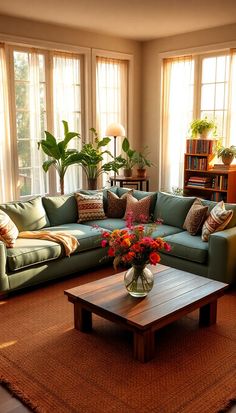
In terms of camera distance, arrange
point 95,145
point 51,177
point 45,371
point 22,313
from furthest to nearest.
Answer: point 95,145 < point 51,177 < point 22,313 < point 45,371

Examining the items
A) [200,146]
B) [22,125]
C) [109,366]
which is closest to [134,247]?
[109,366]

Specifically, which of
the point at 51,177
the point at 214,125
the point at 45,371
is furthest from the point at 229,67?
the point at 45,371

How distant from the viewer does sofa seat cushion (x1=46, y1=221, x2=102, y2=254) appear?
14.6 feet

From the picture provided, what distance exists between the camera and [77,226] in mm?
4836

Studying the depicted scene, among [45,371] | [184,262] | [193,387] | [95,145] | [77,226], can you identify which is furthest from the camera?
[95,145]

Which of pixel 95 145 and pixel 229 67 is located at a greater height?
pixel 229 67

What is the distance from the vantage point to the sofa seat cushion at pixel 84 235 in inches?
175

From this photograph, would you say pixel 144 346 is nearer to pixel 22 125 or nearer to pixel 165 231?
pixel 165 231

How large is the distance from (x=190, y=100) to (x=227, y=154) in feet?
4.18

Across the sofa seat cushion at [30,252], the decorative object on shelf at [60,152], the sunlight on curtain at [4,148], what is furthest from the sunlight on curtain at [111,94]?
the sofa seat cushion at [30,252]

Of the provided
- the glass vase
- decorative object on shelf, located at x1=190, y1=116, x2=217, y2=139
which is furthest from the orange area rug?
decorative object on shelf, located at x1=190, y1=116, x2=217, y2=139

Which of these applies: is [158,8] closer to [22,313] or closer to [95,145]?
[95,145]

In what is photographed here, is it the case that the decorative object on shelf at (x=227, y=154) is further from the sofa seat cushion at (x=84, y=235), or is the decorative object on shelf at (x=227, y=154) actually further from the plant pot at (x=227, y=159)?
the sofa seat cushion at (x=84, y=235)

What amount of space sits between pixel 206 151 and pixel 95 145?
1817 mm
